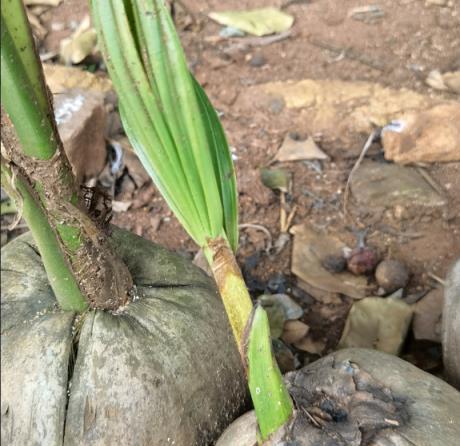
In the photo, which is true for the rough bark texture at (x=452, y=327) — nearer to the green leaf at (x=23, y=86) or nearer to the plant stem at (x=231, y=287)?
the plant stem at (x=231, y=287)

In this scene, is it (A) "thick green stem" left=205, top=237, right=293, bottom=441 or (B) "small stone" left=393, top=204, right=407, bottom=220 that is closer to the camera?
(A) "thick green stem" left=205, top=237, right=293, bottom=441

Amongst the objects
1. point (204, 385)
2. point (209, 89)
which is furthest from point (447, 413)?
point (209, 89)

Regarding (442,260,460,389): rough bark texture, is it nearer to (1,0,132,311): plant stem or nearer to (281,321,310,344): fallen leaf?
(281,321,310,344): fallen leaf

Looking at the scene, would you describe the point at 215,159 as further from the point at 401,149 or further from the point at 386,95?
the point at 386,95

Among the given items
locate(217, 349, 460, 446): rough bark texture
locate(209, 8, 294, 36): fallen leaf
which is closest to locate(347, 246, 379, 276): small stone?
locate(217, 349, 460, 446): rough bark texture

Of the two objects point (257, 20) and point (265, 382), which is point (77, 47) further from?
point (265, 382)
